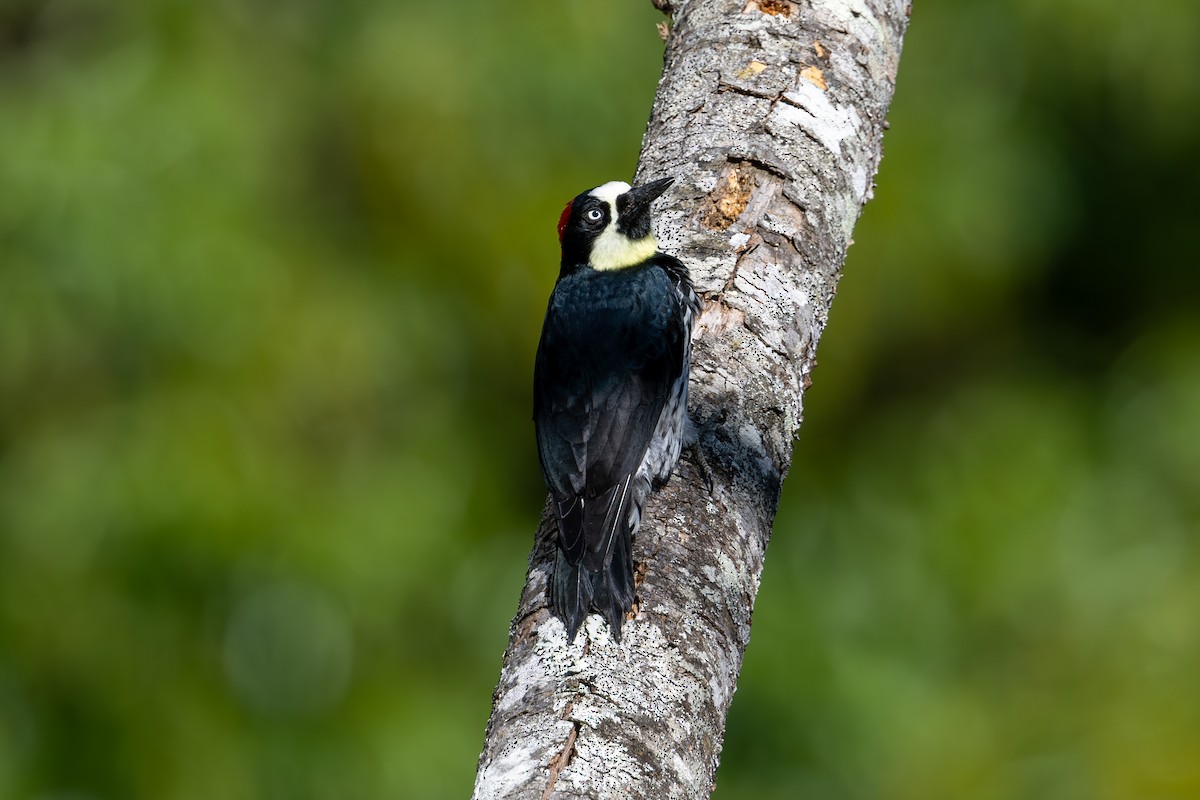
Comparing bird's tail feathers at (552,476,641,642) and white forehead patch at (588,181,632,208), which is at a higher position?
white forehead patch at (588,181,632,208)

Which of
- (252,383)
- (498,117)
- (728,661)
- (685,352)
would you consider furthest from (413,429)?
(728,661)

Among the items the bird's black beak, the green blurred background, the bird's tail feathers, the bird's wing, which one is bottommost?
the bird's tail feathers

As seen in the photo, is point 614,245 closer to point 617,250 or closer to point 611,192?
point 617,250

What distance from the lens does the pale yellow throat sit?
10.4 ft

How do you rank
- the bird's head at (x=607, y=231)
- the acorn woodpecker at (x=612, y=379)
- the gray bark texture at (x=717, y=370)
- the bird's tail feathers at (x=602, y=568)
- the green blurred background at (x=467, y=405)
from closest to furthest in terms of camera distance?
the gray bark texture at (x=717, y=370) → the bird's tail feathers at (x=602, y=568) → the acorn woodpecker at (x=612, y=379) → the bird's head at (x=607, y=231) → the green blurred background at (x=467, y=405)

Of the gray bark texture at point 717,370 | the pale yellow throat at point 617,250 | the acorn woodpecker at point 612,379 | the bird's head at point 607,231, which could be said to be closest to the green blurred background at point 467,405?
the bird's head at point 607,231

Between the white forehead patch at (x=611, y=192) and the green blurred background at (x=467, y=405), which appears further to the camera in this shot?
the green blurred background at (x=467, y=405)

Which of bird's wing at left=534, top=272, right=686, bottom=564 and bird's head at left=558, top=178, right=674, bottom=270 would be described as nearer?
bird's wing at left=534, top=272, right=686, bottom=564

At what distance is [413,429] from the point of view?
21.4 feet

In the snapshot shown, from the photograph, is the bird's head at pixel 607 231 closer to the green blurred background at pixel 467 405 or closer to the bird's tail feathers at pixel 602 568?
the bird's tail feathers at pixel 602 568

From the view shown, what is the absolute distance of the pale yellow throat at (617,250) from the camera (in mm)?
3156

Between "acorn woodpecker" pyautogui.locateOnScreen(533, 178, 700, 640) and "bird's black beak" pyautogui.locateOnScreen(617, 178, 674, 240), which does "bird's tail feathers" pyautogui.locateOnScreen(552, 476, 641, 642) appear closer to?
"acorn woodpecker" pyautogui.locateOnScreen(533, 178, 700, 640)

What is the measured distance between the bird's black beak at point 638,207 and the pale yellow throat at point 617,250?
0.06ft

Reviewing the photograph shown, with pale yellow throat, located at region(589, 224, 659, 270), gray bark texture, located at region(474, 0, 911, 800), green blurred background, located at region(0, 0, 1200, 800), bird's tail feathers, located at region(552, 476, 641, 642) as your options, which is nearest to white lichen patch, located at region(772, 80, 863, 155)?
gray bark texture, located at region(474, 0, 911, 800)
